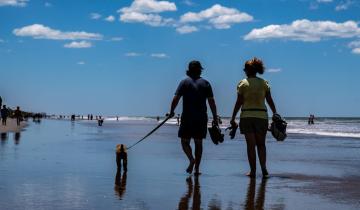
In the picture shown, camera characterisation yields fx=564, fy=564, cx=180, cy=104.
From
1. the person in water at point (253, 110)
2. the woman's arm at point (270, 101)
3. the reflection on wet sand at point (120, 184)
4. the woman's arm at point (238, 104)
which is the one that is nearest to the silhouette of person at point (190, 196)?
the reflection on wet sand at point (120, 184)

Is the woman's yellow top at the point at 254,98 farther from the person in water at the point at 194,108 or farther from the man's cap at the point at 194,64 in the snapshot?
the man's cap at the point at 194,64

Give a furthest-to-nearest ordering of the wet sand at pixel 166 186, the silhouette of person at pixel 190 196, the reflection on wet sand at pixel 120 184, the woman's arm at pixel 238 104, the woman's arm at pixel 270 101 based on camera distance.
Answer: the woman's arm at pixel 270 101 < the woman's arm at pixel 238 104 < the reflection on wet sand at pixel 120 184 < the wet sand at pixel 166 186 < the silhouette of person at pixel 190 196

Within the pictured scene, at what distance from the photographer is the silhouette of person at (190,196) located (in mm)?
5676

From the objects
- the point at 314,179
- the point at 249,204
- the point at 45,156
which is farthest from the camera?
the point at 45,156

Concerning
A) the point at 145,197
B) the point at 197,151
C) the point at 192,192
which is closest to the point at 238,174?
the point at 197,151

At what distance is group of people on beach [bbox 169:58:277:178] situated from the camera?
8.65 meters

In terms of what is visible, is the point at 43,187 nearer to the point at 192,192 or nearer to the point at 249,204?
the point at 192,192

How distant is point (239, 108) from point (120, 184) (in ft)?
8.12

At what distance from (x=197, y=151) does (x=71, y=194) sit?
2924 mm

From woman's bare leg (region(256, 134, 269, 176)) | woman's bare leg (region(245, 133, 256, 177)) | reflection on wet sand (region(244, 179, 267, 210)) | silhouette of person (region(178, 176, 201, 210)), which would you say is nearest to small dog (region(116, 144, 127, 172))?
silhouette of person (region(178, 176, 201, 210))

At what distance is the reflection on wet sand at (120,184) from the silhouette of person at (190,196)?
0.70 m

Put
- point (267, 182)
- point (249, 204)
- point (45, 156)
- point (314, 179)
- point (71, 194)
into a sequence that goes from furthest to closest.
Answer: point (45, 156) < point (314, 179) < point (267, 182) < point (71, 194) < point (249, 204)

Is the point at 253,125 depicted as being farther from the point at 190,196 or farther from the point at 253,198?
the point at 190,196

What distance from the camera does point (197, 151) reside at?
8828 mm
